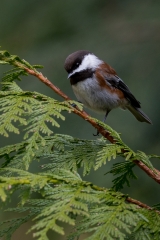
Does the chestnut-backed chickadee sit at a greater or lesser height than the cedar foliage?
greater

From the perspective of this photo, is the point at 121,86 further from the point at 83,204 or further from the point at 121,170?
the point at 83,204

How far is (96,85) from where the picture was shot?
8.62ft

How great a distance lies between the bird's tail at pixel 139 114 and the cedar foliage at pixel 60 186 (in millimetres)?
1340

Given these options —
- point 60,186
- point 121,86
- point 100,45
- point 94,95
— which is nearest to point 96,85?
point 94,95

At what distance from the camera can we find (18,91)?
129cm

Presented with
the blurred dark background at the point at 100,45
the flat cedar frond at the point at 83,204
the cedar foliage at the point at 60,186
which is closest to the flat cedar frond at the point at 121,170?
the cedar foliage at the point at 60,186

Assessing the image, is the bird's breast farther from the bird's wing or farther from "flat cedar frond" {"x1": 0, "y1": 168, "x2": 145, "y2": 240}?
"flat cedar frond" {"x1": 0, "y1": 168, "x2": 145, "y2": 240}

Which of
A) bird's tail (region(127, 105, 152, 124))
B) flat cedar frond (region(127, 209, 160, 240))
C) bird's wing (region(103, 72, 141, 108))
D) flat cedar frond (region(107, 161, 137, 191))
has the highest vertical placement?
bird's wing (region(103, 72, 141, 108))

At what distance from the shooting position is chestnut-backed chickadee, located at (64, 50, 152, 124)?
8.38 feet

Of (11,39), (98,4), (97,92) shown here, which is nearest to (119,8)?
(98,4)

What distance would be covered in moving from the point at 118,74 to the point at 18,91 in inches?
70.9

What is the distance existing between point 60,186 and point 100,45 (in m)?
2.45

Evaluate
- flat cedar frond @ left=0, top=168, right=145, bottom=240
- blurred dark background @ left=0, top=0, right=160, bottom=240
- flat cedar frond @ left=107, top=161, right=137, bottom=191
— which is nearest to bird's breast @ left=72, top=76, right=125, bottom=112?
blurred dark background @ left=0, top=0, right=160, bottom=240

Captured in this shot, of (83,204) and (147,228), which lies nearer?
(83,204)
